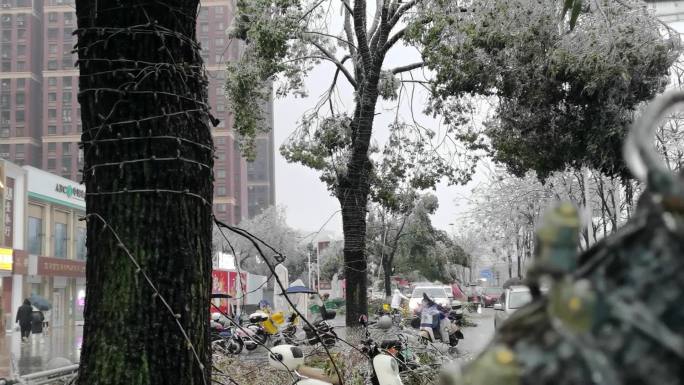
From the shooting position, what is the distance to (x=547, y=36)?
11312 millimetres

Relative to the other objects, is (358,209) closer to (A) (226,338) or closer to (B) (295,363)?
(A) (226,338)

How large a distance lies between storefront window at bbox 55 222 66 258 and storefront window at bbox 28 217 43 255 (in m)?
1.94

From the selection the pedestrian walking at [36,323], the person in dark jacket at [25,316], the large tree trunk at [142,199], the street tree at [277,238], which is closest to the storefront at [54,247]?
the pedestrian walking at [36,323]

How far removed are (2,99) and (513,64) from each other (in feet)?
270

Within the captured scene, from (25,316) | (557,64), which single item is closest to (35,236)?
(25,316)

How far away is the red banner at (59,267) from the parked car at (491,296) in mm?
27080

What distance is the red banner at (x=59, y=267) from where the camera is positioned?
37.9 meters

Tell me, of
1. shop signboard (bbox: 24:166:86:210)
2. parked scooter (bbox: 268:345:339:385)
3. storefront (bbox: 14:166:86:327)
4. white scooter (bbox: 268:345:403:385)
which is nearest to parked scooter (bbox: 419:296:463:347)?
white scooter (bbox: 268:345:403:385)

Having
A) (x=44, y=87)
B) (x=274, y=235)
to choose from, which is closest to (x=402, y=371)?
(x=274, y=235)

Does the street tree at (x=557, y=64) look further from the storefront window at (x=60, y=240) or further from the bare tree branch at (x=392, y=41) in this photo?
the storefront window at (x=60, y=240)

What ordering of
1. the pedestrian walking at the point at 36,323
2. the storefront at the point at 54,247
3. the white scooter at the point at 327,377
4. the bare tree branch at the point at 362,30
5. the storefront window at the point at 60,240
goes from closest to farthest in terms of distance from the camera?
the white scooter at the point at 327,377 → the bare tree branch at the point at 362,30 → the pedestrian walking at the point at 36,323 → the storefront at the point at 54,247 → the storefront window at the point at 60,240

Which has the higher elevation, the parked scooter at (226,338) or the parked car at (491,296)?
the parked scooter at (226,338)

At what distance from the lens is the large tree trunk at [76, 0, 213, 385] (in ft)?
9.45

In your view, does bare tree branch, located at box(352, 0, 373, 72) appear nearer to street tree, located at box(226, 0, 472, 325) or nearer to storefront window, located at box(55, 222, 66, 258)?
street tree, located at box(226, 0, 472, 325)
